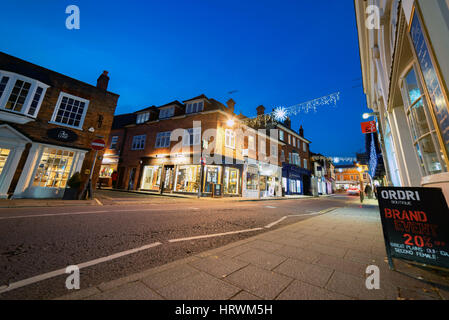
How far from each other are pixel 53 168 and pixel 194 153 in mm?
9751

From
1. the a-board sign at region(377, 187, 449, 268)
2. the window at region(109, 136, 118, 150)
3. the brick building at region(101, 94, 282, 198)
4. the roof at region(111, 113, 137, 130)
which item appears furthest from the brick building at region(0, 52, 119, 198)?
the roof at region(111, 113, 137, 130)

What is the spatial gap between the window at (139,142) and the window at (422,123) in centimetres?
2154

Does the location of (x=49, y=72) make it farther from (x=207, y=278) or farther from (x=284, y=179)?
(x=284, y=179)

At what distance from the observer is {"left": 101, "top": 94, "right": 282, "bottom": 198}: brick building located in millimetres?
16344

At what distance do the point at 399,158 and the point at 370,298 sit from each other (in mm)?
5297

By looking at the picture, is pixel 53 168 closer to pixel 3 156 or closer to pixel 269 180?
pixel 3 156

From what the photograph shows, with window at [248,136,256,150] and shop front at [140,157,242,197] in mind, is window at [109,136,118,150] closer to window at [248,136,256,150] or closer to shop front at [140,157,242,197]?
shop front at [140,157,242,197]

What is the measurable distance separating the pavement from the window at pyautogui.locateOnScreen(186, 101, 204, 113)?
16.8 metres

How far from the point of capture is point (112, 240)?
3105mm

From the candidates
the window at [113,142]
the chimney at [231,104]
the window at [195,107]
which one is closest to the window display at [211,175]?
the window at [195,107]

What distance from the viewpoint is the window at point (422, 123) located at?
8.76ft

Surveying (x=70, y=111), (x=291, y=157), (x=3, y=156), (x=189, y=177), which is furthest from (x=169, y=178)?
(x=291, y=157)

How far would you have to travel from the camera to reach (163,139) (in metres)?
19.0

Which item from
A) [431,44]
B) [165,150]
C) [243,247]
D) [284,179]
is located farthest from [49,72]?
[284,179]
